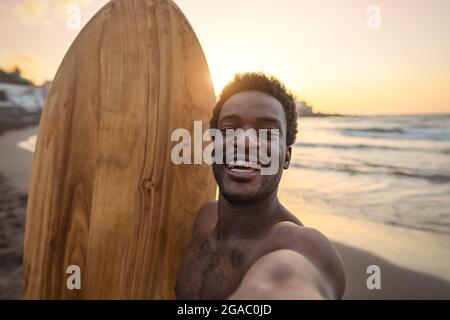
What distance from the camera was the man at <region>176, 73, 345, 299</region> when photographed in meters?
1.21

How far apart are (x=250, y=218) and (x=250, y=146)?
0.27 metres

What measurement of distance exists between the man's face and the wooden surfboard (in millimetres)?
459

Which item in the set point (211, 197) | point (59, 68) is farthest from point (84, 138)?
point (211, 197)

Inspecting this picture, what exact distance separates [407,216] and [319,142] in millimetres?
7025

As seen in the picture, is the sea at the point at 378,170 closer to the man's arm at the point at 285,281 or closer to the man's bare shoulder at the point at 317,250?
the man's bare shoulder at the point at 317,250

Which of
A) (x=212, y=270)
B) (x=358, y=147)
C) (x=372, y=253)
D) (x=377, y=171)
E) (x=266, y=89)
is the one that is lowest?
(x=372, y=253)

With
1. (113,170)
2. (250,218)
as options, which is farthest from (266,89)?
(113,170)

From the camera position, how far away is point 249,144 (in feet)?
4.69

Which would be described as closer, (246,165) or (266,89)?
(246,165)

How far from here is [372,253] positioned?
13.7 feet

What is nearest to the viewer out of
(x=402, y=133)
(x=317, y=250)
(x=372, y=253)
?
(x=317, y=250)

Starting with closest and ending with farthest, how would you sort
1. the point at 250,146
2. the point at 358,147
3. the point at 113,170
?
the point at 250,146, the point at 113,170, the point at 358,147

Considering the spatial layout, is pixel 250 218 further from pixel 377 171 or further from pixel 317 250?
pixel 377 171
